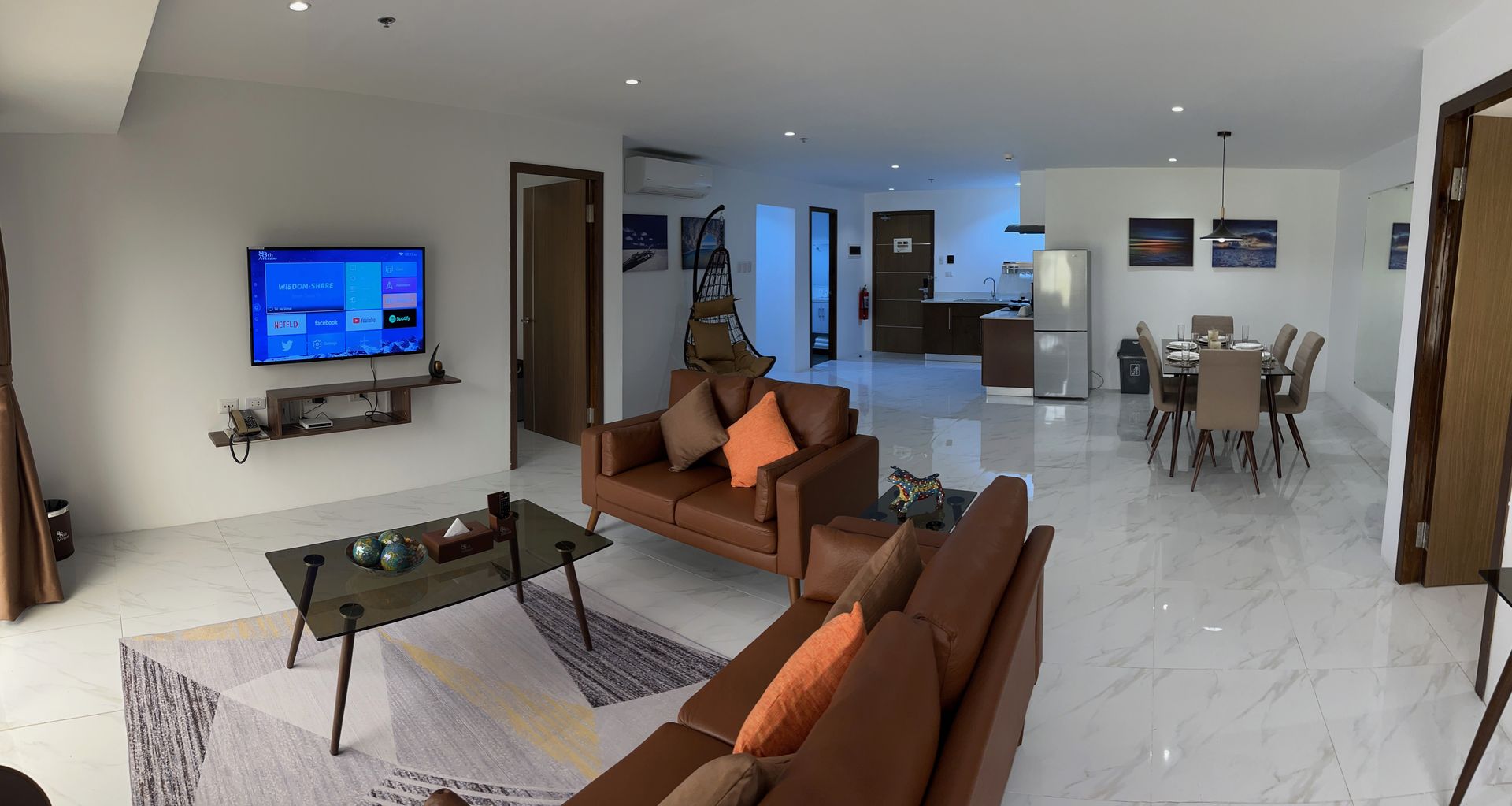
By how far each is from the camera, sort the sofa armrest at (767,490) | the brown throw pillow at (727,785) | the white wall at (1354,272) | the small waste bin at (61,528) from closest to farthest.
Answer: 1. the brown throw pillow at (727,785)
2. the sofa armrest at (767,490)
3. the small waste bin at (61,528)
4. the white wall at (1354,272)

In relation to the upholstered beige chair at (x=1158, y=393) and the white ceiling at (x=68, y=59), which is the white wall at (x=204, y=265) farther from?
the upholstered beige chair at (x=1158, y=393)

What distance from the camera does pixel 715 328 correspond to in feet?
26.6

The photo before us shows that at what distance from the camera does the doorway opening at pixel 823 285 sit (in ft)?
39.1

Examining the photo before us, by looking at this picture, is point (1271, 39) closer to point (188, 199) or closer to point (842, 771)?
point (842, 771)

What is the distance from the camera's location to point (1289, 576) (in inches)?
168

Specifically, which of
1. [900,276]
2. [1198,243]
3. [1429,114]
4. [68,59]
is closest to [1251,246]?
[1198,243]

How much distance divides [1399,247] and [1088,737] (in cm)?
618

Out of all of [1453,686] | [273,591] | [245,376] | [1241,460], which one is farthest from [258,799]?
[1241,460]

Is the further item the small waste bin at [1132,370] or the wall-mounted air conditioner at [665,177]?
the small waste bin at [1132,370]

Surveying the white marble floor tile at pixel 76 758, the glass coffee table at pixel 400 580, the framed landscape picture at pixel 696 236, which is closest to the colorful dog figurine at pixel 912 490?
the glass coffee table at pixel 400 580

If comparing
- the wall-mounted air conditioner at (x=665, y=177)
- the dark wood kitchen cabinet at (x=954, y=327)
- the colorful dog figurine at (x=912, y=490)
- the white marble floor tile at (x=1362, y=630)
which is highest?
the wall-mounted air conditioner at (x=665, y=177)

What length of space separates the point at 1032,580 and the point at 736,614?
176 centimetres

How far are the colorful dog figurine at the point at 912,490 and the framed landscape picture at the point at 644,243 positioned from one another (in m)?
4.60

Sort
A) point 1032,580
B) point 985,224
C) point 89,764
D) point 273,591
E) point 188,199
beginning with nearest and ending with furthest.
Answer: point 1032,580, point 89,764, point 273,591, point 188,199, point 985,224
